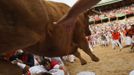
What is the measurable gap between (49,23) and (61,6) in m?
1.14

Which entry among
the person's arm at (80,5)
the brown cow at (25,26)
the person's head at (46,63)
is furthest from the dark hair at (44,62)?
the person's arm at (80,5)

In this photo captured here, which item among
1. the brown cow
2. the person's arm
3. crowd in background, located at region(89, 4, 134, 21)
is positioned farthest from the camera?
crowd in background, located at region(89, 4, 134, 21)

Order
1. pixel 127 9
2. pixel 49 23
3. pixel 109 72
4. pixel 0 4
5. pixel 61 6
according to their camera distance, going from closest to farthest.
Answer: pixel 0 4
pixel 49 23
pixel 61 6
pixel 109 72
pixel 127 9

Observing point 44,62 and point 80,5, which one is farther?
point 44,62

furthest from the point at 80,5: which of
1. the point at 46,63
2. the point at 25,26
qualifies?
the point at 46,63

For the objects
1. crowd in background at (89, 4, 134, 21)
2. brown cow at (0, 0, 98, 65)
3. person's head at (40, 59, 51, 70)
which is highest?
crowd in background at (89, 4, 134, 21)

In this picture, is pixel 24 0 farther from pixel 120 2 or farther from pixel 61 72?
pixel 120 2

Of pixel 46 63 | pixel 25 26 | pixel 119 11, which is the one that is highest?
pixel 119 11

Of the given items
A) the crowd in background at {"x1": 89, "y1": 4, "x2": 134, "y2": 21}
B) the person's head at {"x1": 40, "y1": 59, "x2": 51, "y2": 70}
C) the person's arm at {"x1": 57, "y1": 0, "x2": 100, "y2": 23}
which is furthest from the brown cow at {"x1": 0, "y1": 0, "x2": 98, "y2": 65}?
the crowd in background at {"x1": 89, "y1": 4, "x2": 134, "y2": 21}

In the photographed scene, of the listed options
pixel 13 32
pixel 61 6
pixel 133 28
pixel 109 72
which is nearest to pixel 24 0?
pixel 13 32

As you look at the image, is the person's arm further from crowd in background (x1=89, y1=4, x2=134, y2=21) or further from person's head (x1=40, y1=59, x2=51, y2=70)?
crowd in background (x1=89, y1=4, x2=134, y2=21)

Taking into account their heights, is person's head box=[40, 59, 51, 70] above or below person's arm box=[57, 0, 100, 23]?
below

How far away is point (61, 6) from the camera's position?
15.0 feet

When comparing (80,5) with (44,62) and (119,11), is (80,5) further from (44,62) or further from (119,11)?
(119,11)
